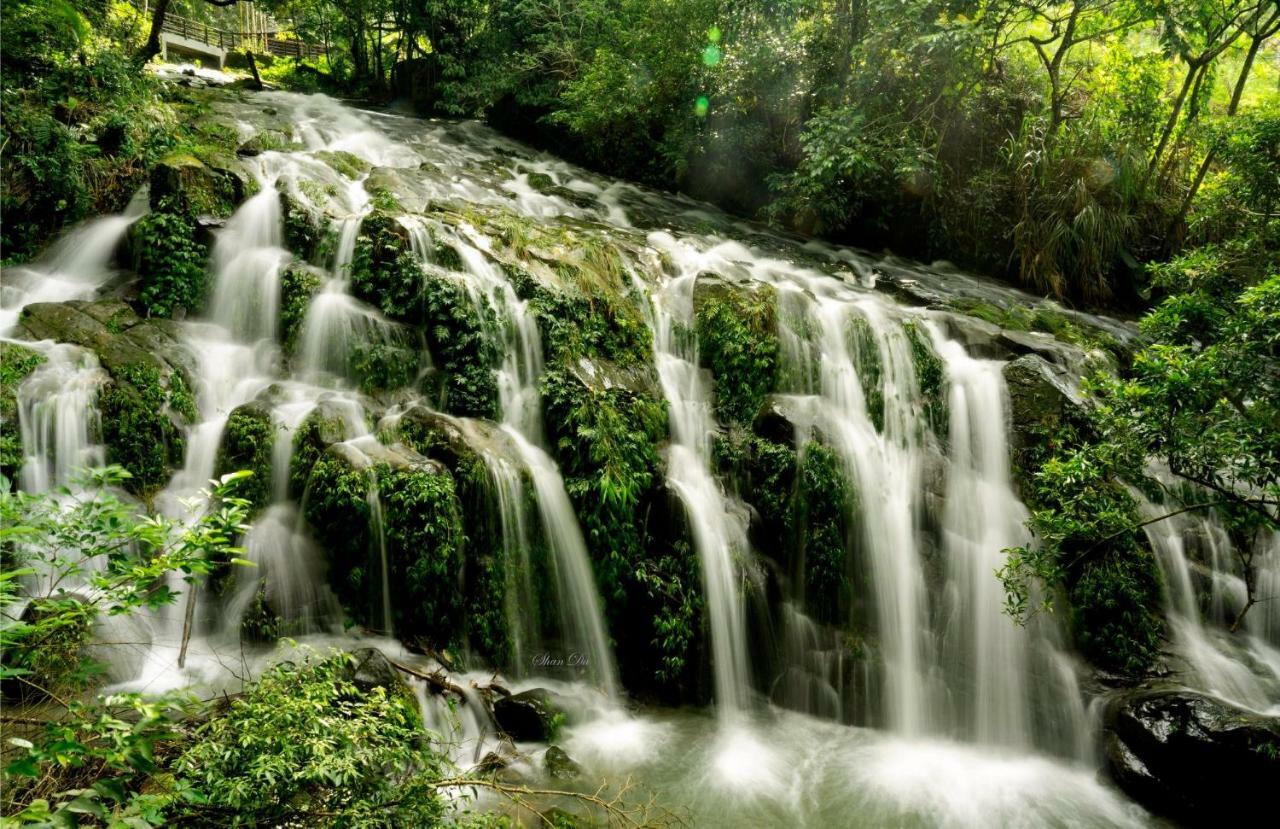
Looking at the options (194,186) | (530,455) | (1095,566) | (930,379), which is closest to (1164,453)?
(1095,566)

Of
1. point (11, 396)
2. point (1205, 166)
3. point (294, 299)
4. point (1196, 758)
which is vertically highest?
point (1205, 166)

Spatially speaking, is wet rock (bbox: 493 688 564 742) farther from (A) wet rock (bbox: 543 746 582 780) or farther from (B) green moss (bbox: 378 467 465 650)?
(B) green moss (bbox: 378 467 465 650)

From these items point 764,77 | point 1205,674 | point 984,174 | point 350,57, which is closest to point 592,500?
point 1205,674

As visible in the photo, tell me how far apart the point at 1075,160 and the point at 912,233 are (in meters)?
2.73

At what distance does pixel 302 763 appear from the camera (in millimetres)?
2936

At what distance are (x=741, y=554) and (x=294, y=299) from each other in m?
5.46

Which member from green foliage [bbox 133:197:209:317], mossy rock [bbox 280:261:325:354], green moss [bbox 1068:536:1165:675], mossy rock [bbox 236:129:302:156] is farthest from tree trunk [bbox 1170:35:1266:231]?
mossy rock [bbox 236:129:302:156]

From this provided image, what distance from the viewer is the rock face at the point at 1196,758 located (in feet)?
15.2

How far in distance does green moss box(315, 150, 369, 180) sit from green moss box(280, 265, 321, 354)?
340 cm

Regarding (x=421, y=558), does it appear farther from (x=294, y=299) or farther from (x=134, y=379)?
(x=294, y=299)

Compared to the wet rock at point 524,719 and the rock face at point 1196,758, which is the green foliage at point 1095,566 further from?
the wet rock at point 524,719

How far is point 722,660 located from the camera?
5949 millimetres

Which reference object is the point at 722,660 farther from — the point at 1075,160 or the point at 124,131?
the point at 1075,160

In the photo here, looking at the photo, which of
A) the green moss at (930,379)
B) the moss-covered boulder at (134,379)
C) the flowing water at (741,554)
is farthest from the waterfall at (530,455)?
the green moss at (930,379)
